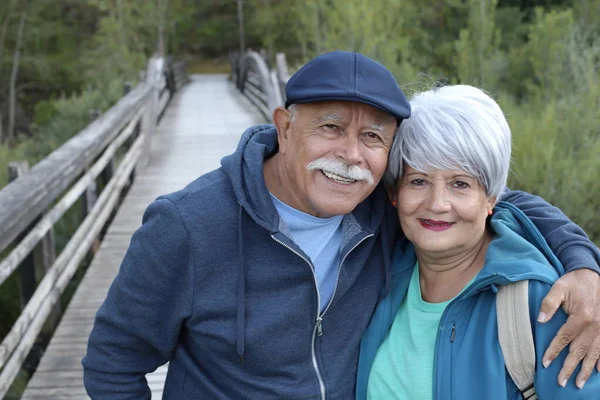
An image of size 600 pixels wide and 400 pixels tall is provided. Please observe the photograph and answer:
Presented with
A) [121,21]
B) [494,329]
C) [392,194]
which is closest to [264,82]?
[392,194]

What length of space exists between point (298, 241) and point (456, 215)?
42 centimetres

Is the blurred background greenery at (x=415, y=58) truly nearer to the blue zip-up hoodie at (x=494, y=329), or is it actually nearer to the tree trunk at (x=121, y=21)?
the tree trunk at (x=121, y=21)

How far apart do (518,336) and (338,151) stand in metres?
0.61

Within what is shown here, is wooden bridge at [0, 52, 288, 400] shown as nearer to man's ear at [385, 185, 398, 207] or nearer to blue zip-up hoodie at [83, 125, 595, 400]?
blue zip-up hoodie at [83, 125, 595, 400]

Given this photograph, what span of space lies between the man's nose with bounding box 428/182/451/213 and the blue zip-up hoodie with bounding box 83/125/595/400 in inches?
7.6

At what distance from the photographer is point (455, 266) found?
1.98 meters

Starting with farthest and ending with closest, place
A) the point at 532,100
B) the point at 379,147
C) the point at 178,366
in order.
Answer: the point at 532,100 → the point at 178,366 → the point at 379,147

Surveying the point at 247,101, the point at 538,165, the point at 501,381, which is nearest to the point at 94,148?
the point at 538,165

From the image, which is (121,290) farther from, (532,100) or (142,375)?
(532,100)

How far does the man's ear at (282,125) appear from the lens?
6.19 feet

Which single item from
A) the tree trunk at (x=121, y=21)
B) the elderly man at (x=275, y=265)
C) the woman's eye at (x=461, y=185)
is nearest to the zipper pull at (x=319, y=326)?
the elderly man at (x=275, y=265)

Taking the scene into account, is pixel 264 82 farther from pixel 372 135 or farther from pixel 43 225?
pixel 372 135

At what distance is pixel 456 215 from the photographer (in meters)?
1.87

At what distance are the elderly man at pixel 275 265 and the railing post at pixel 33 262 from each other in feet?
7.13
